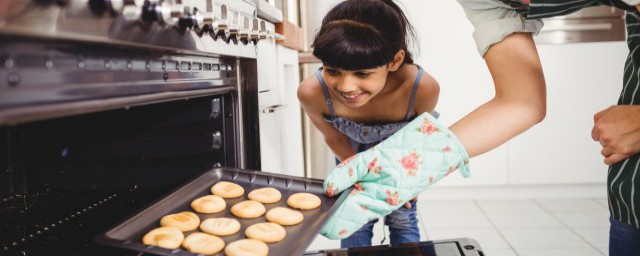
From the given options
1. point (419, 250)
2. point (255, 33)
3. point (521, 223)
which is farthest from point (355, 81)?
point (521, 223)

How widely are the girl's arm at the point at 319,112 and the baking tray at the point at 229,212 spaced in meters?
0.61

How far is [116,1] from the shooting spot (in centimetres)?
53

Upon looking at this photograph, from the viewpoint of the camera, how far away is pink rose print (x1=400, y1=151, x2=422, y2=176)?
88cm

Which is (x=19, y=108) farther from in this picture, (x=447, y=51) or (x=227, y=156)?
(x=447, y=51)

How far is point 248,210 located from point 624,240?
64 cm

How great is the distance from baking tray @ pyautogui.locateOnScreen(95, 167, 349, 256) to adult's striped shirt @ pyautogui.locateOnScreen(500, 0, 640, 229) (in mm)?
436

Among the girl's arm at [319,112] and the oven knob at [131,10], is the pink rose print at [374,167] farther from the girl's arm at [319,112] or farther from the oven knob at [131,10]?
the girl's arm at [319,112]

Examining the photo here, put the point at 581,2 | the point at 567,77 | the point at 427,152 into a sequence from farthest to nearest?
the point at 567,77, the point at 427,152, the point at 581,2

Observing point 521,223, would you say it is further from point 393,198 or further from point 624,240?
point 393,198

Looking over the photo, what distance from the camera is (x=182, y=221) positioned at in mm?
789

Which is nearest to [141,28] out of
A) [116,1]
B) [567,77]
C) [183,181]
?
[116,1]

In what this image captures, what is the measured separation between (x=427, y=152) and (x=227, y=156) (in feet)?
1.38

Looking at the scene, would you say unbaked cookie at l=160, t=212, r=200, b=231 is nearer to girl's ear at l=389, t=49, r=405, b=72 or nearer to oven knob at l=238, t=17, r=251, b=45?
oven knob at l=238, t=17, r=251, b=45

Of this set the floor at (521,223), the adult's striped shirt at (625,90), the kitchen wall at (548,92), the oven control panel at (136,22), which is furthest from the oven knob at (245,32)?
the kitchen wall at (548,92)
